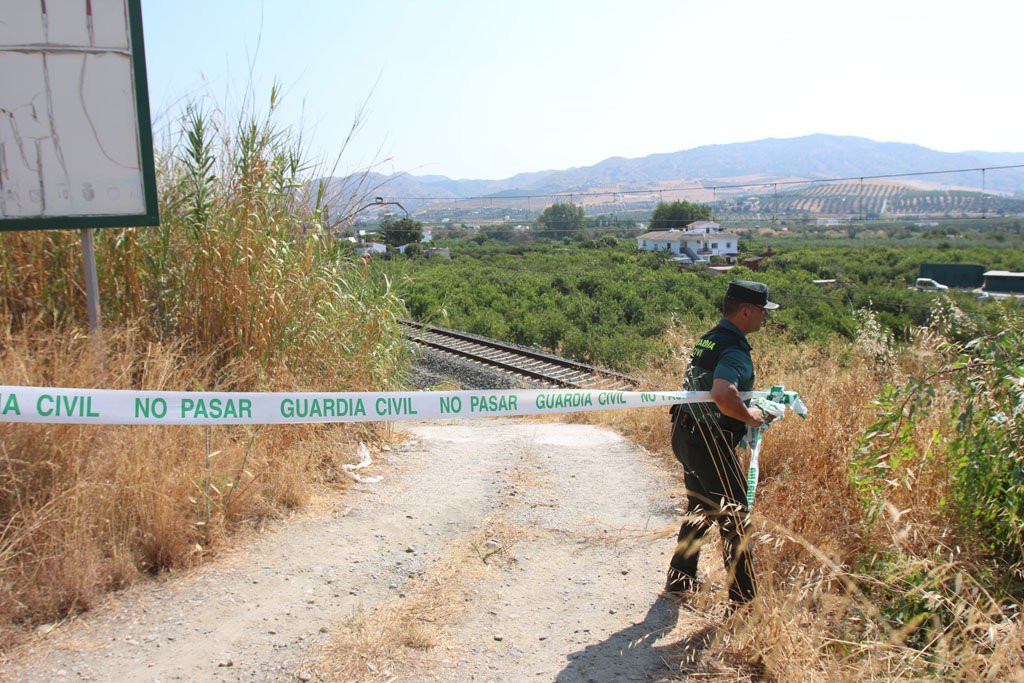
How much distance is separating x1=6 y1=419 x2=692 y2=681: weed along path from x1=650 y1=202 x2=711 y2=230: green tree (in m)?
47.4

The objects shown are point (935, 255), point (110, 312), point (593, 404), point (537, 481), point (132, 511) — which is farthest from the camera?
point (935, 255)

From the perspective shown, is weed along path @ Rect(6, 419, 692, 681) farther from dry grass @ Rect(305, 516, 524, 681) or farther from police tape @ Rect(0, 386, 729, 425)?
police tape @ Rect(0, 386, 729, 425)

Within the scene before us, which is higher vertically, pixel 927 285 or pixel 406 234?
pixel 406 234

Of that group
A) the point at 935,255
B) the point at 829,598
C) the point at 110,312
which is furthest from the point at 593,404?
the point at 935,255

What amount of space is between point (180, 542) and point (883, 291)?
38.8 meters

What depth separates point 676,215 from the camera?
188 feet

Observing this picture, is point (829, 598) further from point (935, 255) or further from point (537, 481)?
point (935, 255)

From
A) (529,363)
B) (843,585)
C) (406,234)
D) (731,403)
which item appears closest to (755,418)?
(731,403)

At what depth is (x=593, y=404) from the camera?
4.46 m

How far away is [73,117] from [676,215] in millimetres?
54794

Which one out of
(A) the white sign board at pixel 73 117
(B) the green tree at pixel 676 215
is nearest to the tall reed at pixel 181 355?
(A) the white sign board at pixel 73 117

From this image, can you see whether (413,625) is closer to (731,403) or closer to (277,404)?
(277,404)

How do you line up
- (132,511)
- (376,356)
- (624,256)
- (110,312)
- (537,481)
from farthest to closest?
(624,256)
(376,356)
(537,481)
(110,312)
(132,511)

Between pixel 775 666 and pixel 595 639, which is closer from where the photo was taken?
pixel 775 666
